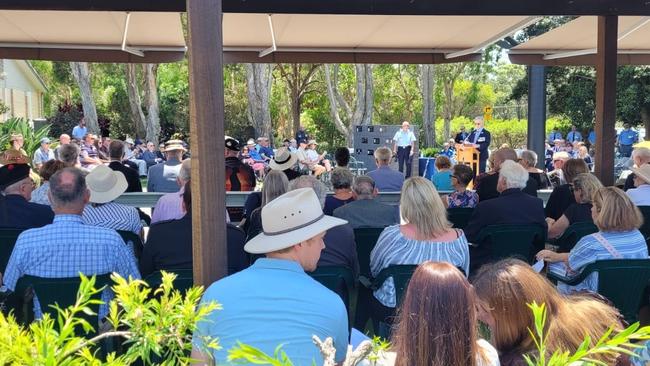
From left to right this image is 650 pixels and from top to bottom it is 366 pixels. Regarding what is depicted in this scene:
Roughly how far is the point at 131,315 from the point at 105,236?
2.37 metres

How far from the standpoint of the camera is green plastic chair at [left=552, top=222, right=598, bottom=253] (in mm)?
4980

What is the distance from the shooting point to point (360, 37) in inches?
325

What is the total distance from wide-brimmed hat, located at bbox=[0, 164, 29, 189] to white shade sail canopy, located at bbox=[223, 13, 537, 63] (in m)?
2.46

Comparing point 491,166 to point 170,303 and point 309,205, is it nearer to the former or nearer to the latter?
point 309,205

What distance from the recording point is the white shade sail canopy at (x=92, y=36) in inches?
271

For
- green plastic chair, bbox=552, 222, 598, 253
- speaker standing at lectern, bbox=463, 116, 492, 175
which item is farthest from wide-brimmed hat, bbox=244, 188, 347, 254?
speaker standing at lectern, bbox=463, 116, 492, 175

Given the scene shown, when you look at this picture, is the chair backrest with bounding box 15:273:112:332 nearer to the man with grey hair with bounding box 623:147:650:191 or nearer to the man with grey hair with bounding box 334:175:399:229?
the man with grey hair with bounding box 334:175:399:229

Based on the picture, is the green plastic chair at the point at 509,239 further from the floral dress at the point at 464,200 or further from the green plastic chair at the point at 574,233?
the floral dress at the point at 464,200

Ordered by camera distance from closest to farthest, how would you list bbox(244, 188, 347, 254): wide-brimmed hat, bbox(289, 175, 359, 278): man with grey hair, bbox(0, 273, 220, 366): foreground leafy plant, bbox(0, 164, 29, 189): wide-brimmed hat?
bbox(0, 273, 220, 366): foreground leafy plant → bbox(244, 188, 347, 254): wide-brimmed hat → bbox(289, 175, 359, 278): man with grey hair → bbox(0, 164, 29, 189): wide-brimmed hat

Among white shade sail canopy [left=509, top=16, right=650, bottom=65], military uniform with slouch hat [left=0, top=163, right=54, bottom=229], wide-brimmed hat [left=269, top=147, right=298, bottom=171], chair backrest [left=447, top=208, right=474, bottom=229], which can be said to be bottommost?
chair backrest [left=447, top=208, right=474, bottom=229]

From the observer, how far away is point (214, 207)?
9.48 ft

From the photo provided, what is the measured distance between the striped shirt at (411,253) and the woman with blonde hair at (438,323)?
2.11 meters

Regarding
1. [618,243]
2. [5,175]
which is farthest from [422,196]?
[5,175]

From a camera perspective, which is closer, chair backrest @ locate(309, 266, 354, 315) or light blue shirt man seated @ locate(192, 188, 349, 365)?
light blue shirt man seated @ locate(192, 188, 349, 365)
